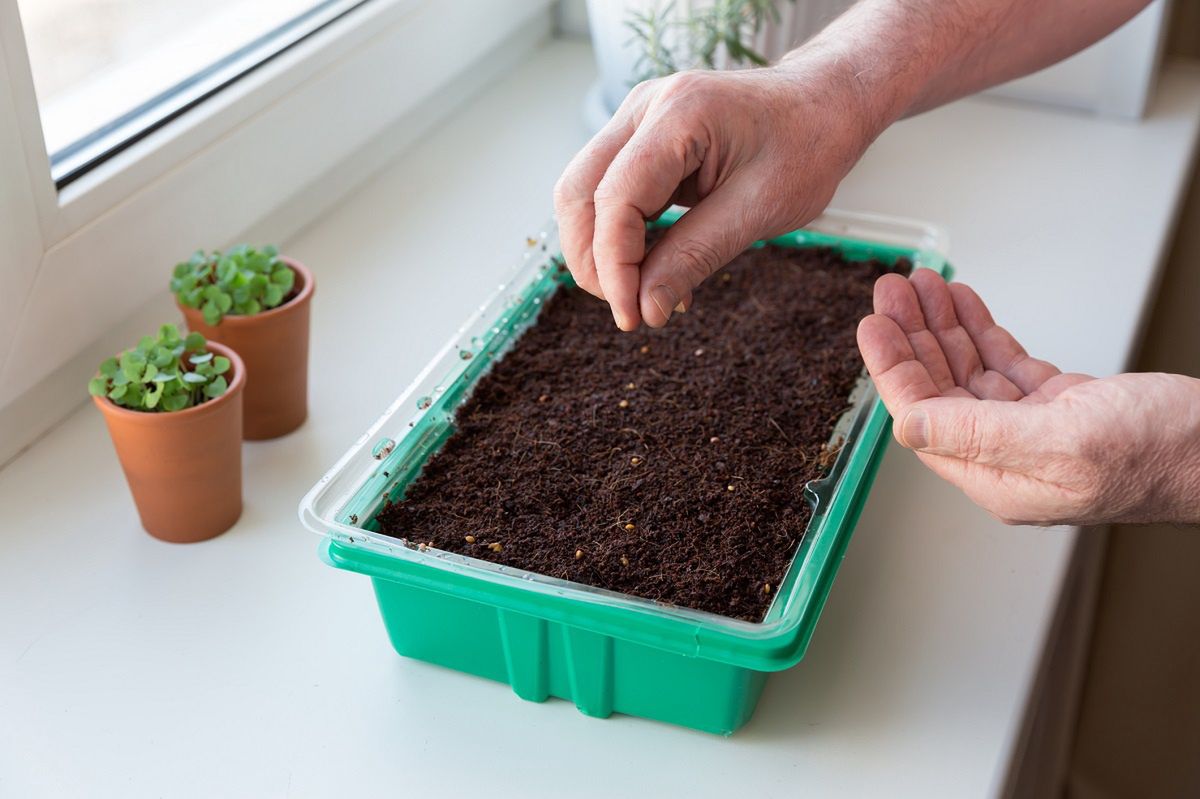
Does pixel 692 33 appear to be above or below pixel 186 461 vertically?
above

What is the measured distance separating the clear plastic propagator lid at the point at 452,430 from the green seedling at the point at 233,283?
0.17 meters

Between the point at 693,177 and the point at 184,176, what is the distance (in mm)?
573

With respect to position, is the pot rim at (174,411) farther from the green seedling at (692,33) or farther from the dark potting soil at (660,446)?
the green seedling at (692,33)

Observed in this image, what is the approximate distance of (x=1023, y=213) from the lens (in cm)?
156

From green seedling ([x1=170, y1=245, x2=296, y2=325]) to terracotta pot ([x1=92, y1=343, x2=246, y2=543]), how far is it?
55mm

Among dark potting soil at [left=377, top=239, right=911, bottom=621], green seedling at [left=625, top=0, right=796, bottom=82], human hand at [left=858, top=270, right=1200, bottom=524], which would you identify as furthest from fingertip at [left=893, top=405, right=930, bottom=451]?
green seedling at [left=625, top=0, right=796, bottom=82]

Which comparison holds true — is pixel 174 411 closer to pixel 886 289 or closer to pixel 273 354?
pixel 273 354

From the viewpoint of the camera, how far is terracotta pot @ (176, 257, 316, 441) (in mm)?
1086

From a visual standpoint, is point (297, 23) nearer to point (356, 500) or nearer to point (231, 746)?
point (356, 500)

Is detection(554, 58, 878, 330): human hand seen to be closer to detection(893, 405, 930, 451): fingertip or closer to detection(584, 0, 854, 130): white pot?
detection(893, 405, 930, 451): fingertip

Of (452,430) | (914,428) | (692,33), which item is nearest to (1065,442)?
(914,428)

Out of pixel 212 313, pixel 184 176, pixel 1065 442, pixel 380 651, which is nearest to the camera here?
pixel 1065 442

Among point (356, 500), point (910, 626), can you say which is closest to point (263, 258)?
point (356, 500)

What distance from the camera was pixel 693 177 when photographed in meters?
0.97
